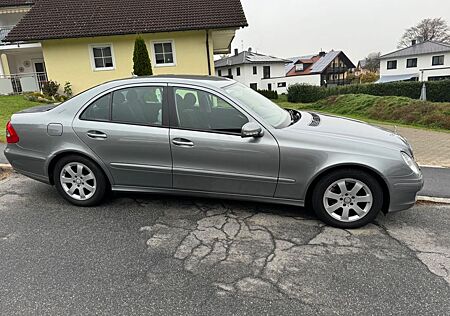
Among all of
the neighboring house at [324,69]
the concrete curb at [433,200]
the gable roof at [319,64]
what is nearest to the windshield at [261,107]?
the concrete curb at [433,200]

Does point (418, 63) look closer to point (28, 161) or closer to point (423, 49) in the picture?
point (423, 49)

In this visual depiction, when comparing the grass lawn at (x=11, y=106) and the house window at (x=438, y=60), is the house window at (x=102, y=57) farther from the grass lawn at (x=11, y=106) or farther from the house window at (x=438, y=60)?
the house window at (x=438, y=60)

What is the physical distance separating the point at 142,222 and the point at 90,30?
15099mm

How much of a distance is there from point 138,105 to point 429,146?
304 inches

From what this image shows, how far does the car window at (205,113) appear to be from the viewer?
358 centimetres

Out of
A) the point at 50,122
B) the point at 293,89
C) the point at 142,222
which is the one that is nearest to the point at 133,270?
the point at 142,222

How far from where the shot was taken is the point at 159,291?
2547mm

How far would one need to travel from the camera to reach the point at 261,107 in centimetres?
392

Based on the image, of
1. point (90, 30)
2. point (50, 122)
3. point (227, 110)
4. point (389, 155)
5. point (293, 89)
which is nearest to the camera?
point (389, 155)

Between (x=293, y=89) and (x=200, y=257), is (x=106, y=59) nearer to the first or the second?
(x=200, y=257)

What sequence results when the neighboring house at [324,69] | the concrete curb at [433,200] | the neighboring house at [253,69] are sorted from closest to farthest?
the concrete curb at [433,200] < the neighboring house at [253,69] < the neighboring house at [324,69]

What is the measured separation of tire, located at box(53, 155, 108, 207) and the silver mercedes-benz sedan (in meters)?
0.01

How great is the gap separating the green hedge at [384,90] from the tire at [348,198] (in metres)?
23.5

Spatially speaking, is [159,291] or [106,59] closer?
[159,291]
